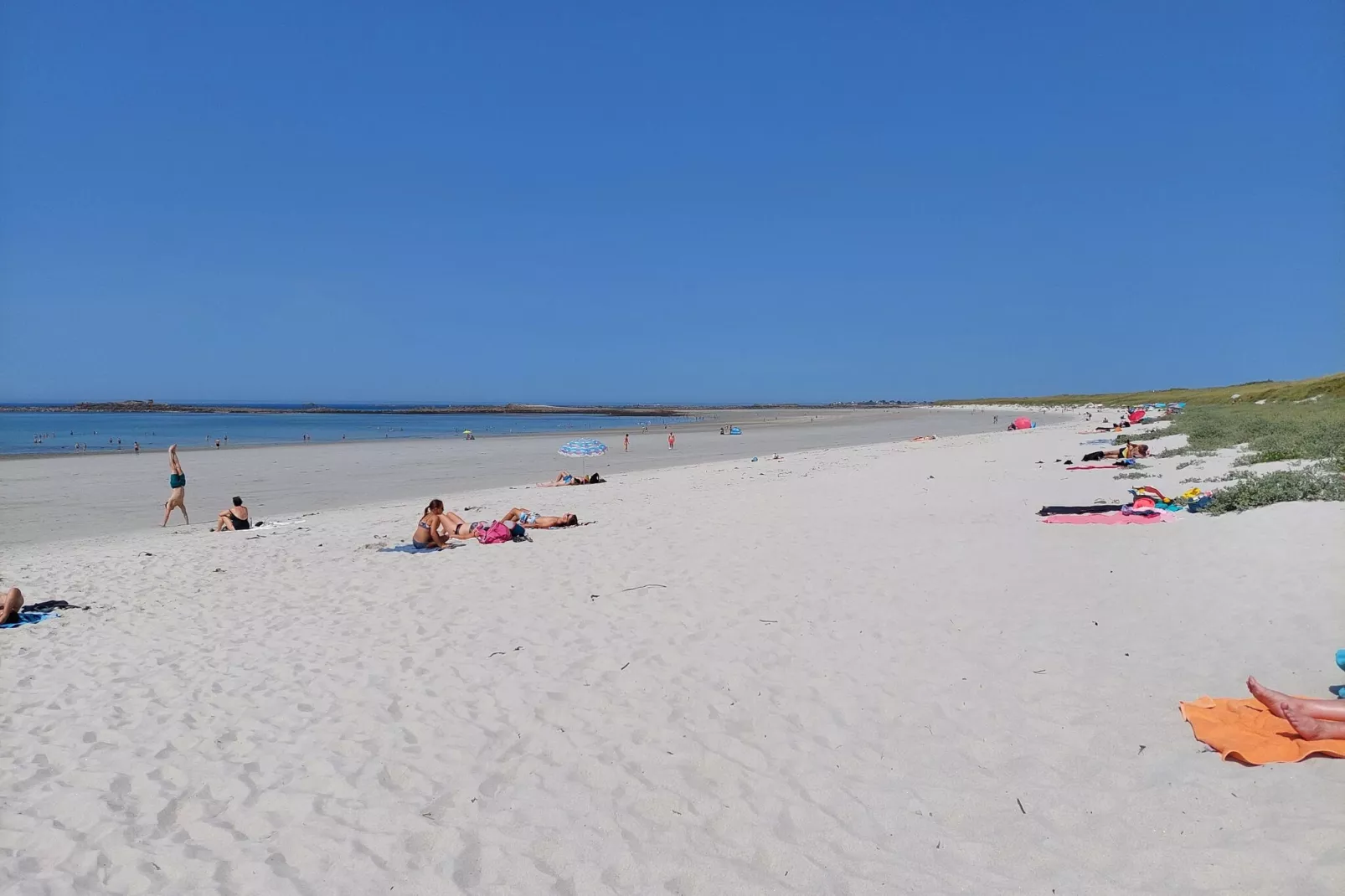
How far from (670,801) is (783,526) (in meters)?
7.60

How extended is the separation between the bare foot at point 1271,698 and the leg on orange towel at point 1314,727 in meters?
0.06

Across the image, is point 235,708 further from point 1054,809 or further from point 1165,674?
point 1165,674

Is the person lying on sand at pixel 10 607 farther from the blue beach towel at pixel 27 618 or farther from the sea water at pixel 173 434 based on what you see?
the sea water at pixel 173 434

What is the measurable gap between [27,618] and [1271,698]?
410 inches

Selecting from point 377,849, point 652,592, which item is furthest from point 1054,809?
point 652,592

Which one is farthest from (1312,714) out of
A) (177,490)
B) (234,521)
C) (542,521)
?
(177,490)

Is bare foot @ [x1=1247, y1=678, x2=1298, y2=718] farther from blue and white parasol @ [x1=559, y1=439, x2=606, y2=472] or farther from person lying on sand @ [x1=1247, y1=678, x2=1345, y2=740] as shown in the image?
blue and white parasol @ [x1=559, y1=439, x2=606, y2=472]

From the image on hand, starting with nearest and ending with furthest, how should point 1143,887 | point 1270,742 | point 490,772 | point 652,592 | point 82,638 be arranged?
point 1143,887, point 1270,742, point 490,772, point 82,638, point 652,592

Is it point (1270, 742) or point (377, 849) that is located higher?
point (1270, 742)

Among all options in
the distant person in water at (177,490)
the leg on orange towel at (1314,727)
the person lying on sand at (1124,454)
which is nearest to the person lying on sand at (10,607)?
the distant person in water at (177,490)

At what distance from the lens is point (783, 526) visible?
11484 mm

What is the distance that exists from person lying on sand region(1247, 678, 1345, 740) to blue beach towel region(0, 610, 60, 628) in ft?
33.5

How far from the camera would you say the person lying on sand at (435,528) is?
1100cm

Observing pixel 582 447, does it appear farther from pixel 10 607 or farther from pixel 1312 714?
pixel 1312 714
